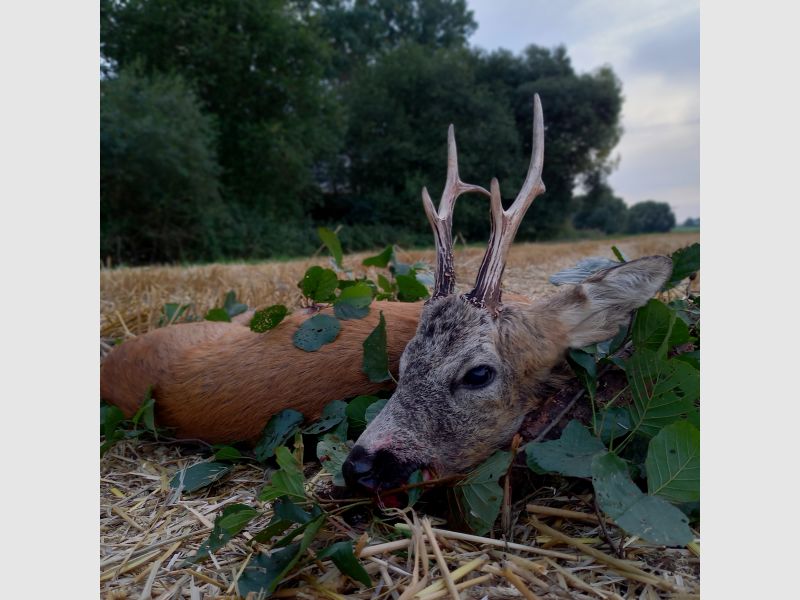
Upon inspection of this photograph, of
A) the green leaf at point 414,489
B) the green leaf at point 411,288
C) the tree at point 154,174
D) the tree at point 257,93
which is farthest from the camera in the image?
the tree at point 257,93

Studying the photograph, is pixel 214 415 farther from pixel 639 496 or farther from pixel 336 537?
pixel 639 496

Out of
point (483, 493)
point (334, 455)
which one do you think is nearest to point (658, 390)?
point (483, 493)

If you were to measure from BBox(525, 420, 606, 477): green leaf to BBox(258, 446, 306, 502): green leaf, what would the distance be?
1.89 ft

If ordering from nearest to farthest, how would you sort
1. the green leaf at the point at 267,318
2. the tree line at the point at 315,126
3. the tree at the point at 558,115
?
1. the green leaf at the point at 267,318
2. the tree line at the point at 315,126
3. the tree at the point at 558,115

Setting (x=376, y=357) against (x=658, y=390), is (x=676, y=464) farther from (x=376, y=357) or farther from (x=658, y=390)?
(x=376, y=357)

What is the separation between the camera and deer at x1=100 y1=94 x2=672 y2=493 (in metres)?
1.68

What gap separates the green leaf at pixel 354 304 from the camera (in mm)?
2371

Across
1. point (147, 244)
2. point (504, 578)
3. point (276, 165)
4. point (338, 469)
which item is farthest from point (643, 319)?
point (276, 165)

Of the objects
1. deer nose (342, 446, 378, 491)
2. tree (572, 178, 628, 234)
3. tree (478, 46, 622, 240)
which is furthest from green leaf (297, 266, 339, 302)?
tree (478, 46, 622, 240)

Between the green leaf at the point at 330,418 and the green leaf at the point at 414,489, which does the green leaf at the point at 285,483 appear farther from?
the green leaf at the point at 330,418

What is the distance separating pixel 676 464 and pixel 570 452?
10.0 inches

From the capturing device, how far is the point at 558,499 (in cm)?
161

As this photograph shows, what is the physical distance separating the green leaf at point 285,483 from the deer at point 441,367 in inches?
5.2

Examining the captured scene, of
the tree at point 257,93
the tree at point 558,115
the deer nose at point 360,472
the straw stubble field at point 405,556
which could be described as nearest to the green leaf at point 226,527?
the straw stubble field at point 405,556
